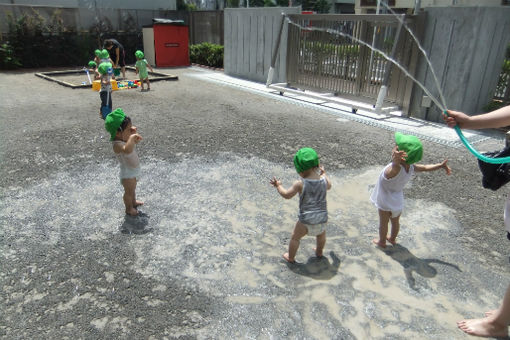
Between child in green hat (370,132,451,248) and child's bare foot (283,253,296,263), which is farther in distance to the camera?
child's bare foot (283,253,296,263)

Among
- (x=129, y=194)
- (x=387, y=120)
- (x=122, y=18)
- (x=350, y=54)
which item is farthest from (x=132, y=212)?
(x=122, y=18)

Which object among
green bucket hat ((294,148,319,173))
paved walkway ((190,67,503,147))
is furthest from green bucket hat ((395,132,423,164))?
paved walkway ((190,67,503,147))

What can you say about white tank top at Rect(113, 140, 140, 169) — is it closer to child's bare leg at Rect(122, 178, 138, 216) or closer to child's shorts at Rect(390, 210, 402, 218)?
child's bare leg at Rect(122, 178, 138, 216)

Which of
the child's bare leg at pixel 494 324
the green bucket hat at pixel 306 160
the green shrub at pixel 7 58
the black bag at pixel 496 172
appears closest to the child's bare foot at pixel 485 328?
the child's bare leg at pixel 494 324

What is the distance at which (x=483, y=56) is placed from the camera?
7832 mm

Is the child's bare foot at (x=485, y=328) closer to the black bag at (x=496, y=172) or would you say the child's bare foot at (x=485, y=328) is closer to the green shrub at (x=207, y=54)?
the black bag at (x=496, y=172)

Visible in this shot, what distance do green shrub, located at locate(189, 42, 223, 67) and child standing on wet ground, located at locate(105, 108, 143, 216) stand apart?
1317 cm

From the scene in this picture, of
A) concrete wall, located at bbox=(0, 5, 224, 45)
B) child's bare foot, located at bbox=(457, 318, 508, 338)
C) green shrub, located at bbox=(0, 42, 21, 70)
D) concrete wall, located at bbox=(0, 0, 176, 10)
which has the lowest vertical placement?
child's bare foot, located at bbox=(457, 318, 508, 338)

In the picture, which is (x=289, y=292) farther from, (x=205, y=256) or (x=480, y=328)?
(x=480, y=328)

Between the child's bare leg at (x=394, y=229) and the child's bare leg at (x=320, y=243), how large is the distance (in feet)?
2.38

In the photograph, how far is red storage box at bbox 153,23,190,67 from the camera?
1673 centimetres

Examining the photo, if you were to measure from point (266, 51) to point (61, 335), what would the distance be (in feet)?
37.3

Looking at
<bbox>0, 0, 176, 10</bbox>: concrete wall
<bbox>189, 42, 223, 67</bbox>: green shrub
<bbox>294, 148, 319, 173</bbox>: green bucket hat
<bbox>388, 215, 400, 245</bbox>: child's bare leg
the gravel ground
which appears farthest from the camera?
<bbox>0, 0, 176, 10</bbox>: concrete wall

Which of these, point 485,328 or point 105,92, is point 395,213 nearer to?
point 485,328
